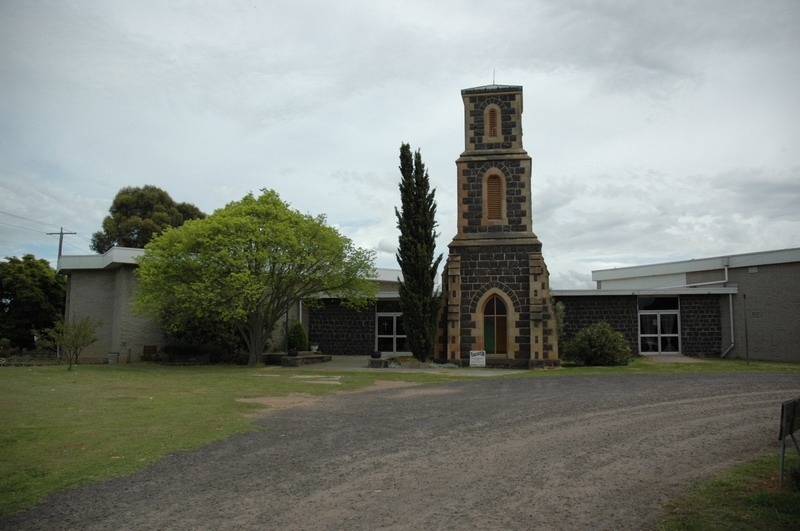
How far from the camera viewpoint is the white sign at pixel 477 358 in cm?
2106

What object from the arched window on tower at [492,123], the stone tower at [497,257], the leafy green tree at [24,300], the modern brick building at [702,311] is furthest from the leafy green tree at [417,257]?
the leafy green tree at [24,300]

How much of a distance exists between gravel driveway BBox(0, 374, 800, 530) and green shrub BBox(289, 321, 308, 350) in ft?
50.5

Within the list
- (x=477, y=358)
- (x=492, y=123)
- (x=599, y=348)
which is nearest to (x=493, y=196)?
(x=492, y=123)

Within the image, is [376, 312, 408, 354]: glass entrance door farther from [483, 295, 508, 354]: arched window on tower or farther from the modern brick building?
the modern brick building

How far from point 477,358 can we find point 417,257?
433cm

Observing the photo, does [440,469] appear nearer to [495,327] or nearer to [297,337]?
[495,327]

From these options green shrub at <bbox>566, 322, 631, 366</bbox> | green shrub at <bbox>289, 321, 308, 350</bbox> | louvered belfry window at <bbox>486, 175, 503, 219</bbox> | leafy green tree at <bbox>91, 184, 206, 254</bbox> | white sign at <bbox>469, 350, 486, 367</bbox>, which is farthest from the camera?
leafy green tree at <bbox>91, 184, 206, 254</bbox>

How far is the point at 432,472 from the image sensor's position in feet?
21.5

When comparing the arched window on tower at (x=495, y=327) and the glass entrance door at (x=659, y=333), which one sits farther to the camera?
the glass entrance door at (x=659, y=333)

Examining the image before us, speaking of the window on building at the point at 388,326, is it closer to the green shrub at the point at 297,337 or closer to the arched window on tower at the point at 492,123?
the green shrub at the point at 297,337

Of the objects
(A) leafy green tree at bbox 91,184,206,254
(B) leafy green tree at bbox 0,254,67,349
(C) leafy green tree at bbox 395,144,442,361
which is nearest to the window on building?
(C) leafy green tree at bbox 395,144,442,361

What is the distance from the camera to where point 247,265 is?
67.5 ft

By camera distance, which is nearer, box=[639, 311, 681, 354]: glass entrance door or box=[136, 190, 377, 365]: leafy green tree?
box=[136, 190, 377, 365]: leafy green tree

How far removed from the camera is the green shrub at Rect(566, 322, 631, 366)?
70.2 feet
